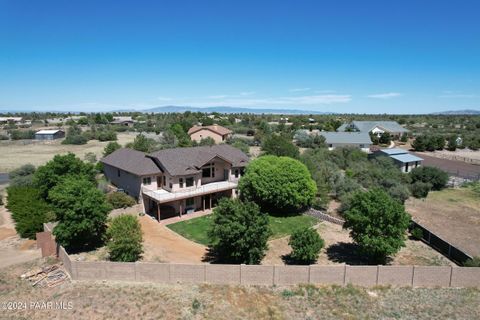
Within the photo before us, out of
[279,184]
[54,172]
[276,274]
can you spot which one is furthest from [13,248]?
[279,184]

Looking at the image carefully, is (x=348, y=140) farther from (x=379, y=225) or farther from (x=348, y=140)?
(x=379, y=225)

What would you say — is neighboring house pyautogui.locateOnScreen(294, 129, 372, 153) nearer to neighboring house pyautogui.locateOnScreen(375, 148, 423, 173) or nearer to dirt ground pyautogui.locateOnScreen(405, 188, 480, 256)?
neighboring house pyautogui.locateOnScreen(375, 148, 423, 173)

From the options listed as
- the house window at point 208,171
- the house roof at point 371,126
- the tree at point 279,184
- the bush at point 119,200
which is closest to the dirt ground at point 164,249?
the bush at point 119,200

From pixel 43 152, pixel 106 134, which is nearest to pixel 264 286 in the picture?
pixel 43 152

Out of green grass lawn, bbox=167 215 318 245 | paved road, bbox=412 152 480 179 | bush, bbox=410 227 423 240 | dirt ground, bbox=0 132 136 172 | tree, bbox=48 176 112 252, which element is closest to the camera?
tree, bbox=48 176 112 252

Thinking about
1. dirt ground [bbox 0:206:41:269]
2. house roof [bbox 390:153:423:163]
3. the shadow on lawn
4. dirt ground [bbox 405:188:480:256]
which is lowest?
the shadow on lawn

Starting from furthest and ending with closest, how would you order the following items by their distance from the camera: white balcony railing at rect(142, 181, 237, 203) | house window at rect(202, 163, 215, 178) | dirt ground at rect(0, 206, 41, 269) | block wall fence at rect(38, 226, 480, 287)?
1. house window at rect(202, 163, 215, 178)
2. white balcony railing at rect(142, 181, 237, 203)
3. dirt ground at rect(0, 206, 41, 269)
4. block wall fence at rect(38, 226, 480, 287)

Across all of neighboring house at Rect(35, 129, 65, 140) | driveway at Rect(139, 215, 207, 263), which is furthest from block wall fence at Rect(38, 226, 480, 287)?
neighboring house at Rect(35, 129, 65, 140)
